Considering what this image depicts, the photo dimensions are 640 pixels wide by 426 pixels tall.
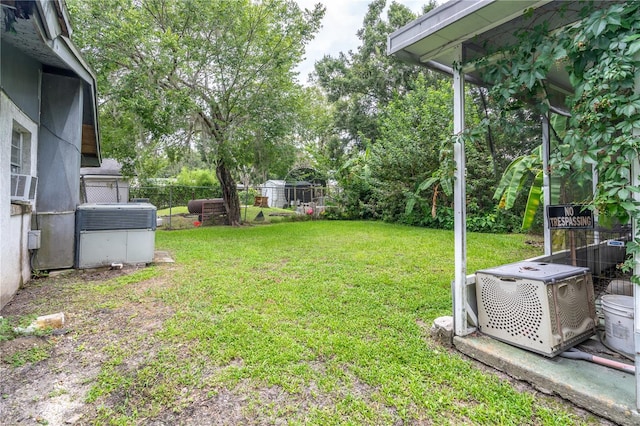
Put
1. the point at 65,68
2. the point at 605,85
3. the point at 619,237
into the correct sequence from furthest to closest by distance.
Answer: the point at 65,68, the point at 619,237, the point at 605,85

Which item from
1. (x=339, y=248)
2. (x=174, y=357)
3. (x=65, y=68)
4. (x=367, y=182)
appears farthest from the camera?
(x=367, y=182)

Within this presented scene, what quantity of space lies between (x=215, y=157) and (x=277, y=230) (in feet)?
9.99

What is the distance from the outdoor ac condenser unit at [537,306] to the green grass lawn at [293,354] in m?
0.38

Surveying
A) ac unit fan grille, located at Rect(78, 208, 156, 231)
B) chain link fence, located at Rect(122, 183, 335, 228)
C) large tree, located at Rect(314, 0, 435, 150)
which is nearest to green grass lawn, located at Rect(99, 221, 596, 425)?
ac unit fan grille, located at Rect(78, 208, 156, 231)

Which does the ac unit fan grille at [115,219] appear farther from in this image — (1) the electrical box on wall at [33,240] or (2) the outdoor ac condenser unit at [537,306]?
(2) the outdoor ac condenser unit at [537,306]

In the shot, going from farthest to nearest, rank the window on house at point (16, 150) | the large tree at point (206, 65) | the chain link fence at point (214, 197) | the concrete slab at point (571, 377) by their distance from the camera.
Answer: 1. the chain link fence at point (214, 197)
2. the large tree at point (206, 65)
3. the window on house at point (16, 150)
4. the concrete slab at point (571, 377)

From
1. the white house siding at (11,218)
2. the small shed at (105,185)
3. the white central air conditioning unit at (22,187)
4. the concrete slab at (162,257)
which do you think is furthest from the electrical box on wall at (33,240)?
the small shed at (105,185)

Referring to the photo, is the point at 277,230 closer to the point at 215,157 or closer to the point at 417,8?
the point at 215,157

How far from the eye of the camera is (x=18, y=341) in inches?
103

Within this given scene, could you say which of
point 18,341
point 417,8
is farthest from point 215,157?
point 417,8

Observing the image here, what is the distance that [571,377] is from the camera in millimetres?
2006

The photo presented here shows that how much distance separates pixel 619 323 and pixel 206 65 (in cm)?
1047

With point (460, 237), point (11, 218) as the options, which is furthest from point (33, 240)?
point (460, 237)

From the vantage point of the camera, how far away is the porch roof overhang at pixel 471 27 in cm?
218
